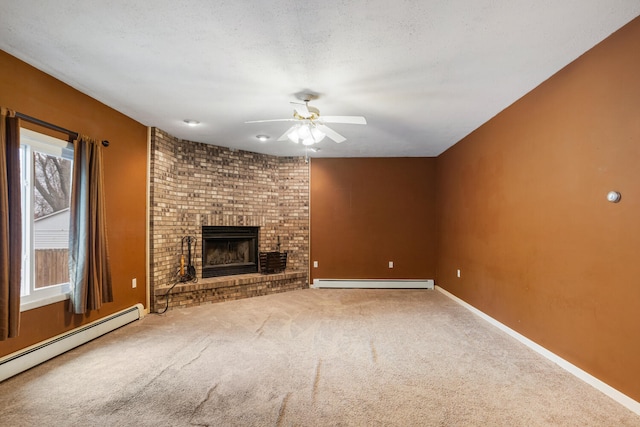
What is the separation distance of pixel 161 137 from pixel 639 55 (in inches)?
195

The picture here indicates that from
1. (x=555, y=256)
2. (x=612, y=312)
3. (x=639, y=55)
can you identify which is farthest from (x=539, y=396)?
(x=639, y=55)

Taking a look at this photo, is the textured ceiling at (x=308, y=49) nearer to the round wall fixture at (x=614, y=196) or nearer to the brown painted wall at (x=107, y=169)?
the brown painted wall at (x=107, y=169)

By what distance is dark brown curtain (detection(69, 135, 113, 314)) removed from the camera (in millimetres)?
3033

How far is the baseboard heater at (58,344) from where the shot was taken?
2.46 m

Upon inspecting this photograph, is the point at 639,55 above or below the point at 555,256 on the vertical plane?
above

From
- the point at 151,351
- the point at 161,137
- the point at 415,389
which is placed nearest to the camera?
the point at 415,389

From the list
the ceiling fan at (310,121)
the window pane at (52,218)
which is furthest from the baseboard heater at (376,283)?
the window pane at (52,218)

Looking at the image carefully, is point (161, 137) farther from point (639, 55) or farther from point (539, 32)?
point (639, 55)

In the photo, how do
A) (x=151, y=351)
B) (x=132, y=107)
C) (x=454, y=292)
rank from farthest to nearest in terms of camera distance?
(x=454, y=292) < (x=132, y=107) < (x=151, y=351)

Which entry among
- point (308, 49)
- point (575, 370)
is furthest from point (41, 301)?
point (575, 370)

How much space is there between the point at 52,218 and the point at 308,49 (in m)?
3.11

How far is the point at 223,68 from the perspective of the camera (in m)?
2.69

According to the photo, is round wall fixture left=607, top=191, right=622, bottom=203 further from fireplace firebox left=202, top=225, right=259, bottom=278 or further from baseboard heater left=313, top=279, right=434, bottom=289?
fireplace firebox left=202, top=225, right=259, bottom=278

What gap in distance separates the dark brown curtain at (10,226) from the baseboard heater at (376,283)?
14.2 feet
